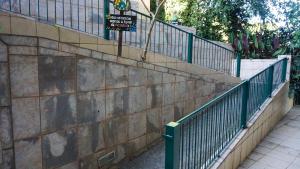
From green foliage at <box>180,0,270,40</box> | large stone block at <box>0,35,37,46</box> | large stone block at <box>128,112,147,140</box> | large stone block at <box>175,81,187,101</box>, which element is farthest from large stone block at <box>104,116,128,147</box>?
green foliage at <box>180,0,270,40</box>

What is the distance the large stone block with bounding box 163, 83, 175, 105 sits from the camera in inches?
217

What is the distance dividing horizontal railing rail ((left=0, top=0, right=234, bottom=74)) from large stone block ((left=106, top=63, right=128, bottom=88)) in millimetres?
597

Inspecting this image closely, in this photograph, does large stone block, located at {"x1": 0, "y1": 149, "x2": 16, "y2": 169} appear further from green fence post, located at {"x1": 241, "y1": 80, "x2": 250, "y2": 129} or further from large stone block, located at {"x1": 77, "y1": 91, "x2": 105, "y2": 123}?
green fence post, located at {"x1": 241, "y1": 80, "x2": 250, "y2": 129}

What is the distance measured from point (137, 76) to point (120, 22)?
3.48 feet

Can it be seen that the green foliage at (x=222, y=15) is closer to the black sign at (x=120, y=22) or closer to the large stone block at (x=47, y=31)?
the black sign at (x=120, y=22)

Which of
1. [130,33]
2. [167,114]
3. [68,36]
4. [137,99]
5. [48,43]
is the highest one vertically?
[130,33]

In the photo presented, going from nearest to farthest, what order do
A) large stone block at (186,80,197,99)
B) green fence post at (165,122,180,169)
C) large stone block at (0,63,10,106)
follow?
green fence post at (165,122,180,169), large stone block at (0,63,10,106), large stone block at (186,80,197,99)

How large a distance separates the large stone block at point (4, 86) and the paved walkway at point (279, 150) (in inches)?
152

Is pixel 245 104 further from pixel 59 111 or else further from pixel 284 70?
pixel 59 111

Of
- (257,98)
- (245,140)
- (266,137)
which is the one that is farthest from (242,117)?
(266,137)

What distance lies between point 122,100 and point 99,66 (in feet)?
2.58

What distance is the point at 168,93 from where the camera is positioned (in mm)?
5590

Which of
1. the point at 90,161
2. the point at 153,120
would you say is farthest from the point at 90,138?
the point at 153,120

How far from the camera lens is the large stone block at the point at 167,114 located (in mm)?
5523
